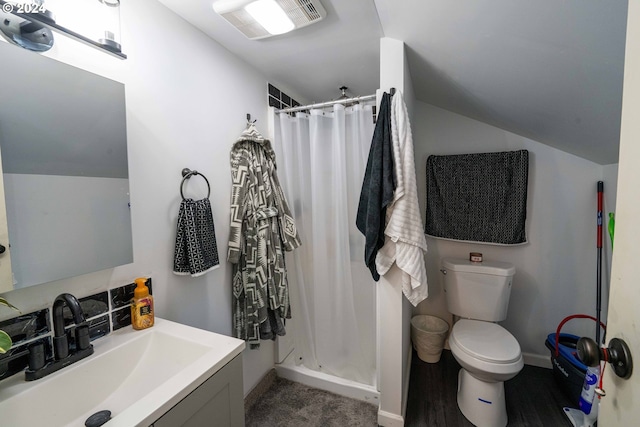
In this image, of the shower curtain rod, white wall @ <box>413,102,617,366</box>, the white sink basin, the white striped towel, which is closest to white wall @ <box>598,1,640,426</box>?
the white striped towel

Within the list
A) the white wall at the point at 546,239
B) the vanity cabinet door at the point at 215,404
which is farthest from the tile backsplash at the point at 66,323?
the white wall at the point at 546,239

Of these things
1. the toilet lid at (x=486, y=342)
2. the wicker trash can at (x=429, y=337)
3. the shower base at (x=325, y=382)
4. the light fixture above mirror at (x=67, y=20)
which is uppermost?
the light fixture above mirror at (x=67, y=20)

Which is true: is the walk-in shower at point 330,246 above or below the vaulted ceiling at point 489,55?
below

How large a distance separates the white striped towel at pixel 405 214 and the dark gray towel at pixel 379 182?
28 mm

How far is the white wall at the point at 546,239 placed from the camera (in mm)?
1876

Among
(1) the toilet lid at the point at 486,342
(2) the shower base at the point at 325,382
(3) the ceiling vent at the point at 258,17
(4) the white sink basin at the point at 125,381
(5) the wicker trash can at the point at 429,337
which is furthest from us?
(5) the wicker trash can at the point at 429,337

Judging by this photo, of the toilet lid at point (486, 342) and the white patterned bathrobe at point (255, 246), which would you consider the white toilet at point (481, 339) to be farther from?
the white patterned bathrobe at point (255, 246)

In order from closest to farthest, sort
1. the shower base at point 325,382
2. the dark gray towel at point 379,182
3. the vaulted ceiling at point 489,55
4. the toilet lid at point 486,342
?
the vaulted ceiling at point 489,55, the dark gray towel at point 379,182, the toilet lid at point 486,342, the shower base at point 325,382

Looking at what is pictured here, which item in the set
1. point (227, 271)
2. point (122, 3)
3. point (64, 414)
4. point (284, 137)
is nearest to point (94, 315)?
point (64, 414)

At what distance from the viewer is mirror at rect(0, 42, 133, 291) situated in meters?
0.72

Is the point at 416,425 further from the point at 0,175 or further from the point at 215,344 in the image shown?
the point at 0,175

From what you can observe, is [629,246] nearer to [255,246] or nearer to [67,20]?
[255,246]

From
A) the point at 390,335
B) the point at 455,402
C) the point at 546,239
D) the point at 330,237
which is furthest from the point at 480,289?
the point at 330,237

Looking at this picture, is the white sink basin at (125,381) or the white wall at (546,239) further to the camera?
the white wall at (546,239)
